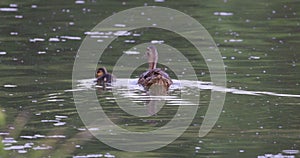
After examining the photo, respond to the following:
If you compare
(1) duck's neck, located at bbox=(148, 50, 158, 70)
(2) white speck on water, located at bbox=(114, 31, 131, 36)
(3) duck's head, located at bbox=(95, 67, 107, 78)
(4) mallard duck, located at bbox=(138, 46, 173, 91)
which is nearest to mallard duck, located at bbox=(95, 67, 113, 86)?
(3) duck's head, located at bbox=(95, 67, 107, 78)

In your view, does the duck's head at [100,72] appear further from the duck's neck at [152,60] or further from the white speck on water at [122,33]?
the white speck on water at [122,33]

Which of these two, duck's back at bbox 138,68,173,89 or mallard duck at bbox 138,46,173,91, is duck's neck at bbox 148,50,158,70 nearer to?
mallard duck at bbox 138,46,173,91

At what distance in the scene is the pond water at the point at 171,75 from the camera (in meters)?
11.3

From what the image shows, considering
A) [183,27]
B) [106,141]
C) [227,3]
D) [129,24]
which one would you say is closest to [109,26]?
[129,24]

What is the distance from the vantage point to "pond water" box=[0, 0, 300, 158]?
11320 millimetres

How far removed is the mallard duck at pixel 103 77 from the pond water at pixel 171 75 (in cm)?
24

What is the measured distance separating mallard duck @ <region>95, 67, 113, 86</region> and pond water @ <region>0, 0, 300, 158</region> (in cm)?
24

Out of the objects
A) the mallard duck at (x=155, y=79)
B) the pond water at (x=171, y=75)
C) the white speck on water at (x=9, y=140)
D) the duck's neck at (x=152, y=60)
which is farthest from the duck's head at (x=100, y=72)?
the white speck on water at (x=9, y=140)

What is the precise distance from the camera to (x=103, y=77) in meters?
16.0

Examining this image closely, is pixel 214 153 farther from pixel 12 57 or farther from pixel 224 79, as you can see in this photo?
pixel 12 57

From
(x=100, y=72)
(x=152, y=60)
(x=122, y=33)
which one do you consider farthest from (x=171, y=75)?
(x=122, y=33)

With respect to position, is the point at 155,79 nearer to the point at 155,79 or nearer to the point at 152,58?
the point at 155,79

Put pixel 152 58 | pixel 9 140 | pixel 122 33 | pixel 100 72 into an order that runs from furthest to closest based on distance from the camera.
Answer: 1. pixel 122 33
2. pixel 152 58
3. pixel 100 72
4. pixel 9 140

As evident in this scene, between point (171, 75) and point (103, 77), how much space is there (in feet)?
5.45
